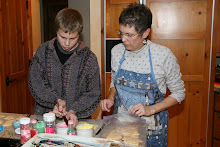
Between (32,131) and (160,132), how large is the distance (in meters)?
0.83

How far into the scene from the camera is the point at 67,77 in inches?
57.5

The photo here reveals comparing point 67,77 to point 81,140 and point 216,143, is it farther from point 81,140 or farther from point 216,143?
point 216,143

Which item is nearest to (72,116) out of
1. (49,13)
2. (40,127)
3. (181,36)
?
(40,127)

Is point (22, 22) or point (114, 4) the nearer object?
point (114, 4)

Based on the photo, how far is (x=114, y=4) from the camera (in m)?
2.32

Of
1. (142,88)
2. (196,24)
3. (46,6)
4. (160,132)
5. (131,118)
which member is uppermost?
(46,6)

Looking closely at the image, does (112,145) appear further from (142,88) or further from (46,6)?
(46,6)

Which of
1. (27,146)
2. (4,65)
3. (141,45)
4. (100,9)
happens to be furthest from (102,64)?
(27,146)

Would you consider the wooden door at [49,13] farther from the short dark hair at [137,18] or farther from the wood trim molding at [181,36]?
the short dark hair at [137,18]

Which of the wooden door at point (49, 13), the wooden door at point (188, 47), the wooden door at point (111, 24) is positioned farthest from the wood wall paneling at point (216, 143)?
the wooden door at point (49, 13)

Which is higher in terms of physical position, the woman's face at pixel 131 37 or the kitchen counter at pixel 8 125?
the woman's face at pixel 131 37

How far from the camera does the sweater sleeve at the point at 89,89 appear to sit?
143 cm

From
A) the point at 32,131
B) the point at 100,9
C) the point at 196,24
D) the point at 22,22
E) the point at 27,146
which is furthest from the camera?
the point at 22,22

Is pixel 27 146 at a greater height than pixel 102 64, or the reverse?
pixel 102 64
